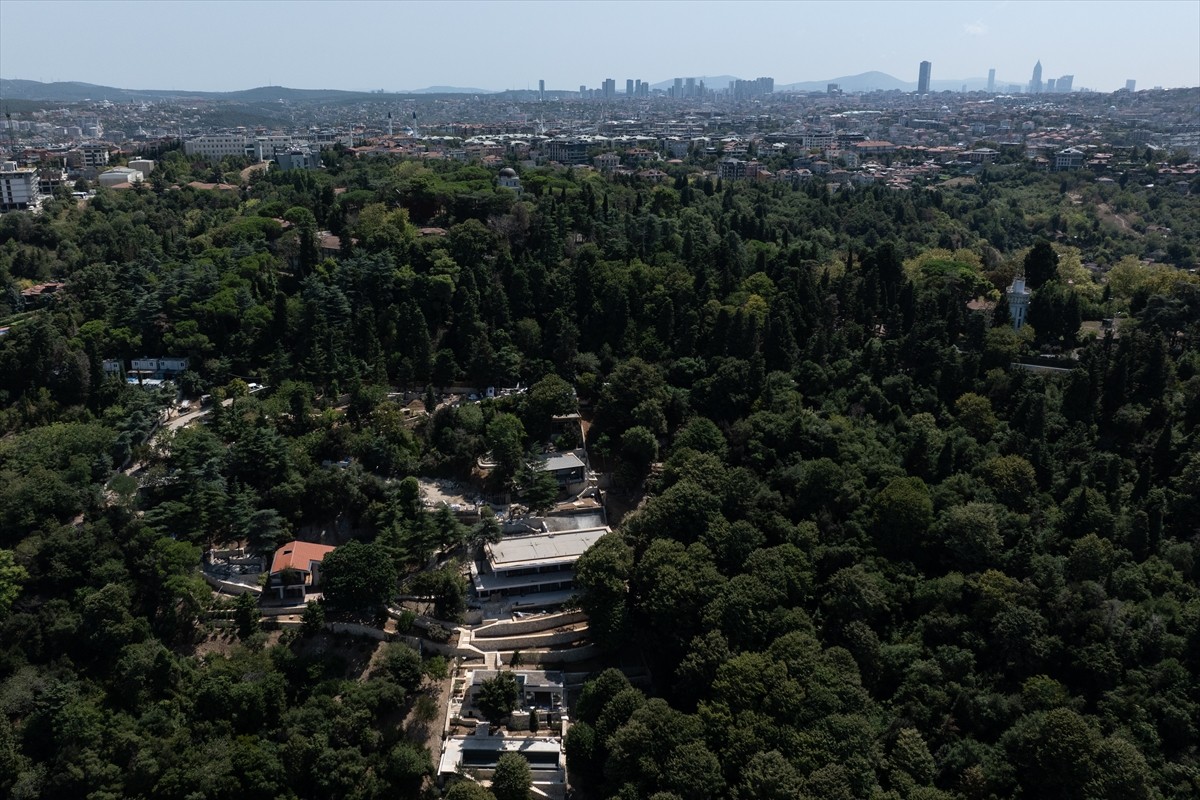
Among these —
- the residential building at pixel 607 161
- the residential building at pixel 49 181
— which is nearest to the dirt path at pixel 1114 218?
the residential building at pixel 607 161

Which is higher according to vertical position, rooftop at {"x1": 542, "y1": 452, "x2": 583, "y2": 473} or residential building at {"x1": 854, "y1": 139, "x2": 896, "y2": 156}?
residential building at {"x1": 854, "y1": 139, "x2": 896, "y2": 156}

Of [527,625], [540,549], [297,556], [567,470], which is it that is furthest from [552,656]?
[297,556]

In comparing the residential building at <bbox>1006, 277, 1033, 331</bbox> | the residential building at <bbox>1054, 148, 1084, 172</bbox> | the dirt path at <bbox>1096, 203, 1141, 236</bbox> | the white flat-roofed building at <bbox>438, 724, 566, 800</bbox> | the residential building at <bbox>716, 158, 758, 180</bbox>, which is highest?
the residential building at <bbox>1054, 148, 1084, 172</bbox>

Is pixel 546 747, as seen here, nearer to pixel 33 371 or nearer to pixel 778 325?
pixel 778 325

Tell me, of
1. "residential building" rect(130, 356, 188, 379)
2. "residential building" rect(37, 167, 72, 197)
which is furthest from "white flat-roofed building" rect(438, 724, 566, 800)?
"residential building" rect(37, 167, 72, 197)

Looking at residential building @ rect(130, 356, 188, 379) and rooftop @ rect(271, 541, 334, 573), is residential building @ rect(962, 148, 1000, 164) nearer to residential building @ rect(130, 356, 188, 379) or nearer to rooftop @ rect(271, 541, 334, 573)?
residential building @ rect(130, 356, 188, 379)

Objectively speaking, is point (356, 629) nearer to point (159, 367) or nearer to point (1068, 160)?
point (159, 367)
